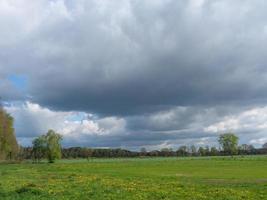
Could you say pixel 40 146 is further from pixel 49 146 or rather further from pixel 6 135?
pixel 6 135

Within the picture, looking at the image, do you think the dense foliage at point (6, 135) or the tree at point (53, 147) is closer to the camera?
the dense foliage at point (6, 135)

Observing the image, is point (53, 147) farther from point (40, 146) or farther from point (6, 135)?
point (6, 135)

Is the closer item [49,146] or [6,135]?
[6,135]

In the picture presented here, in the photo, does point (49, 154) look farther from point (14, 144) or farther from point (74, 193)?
point (74, 193)

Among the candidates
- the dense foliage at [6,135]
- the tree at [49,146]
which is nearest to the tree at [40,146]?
the tree at [49,146]

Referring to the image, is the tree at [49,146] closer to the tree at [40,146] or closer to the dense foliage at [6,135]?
the tree at [40,146]

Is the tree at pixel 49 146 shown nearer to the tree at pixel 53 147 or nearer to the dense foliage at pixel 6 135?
the tree at pixel 53 147

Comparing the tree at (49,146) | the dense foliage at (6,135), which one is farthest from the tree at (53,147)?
the dense foliage at (6,135)

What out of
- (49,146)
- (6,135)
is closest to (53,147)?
(49,146)

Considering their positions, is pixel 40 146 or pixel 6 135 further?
pixel 40 146

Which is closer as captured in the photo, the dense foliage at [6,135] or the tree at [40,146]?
the dense foliage at [6,135]

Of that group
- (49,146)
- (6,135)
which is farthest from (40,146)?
(6,135)

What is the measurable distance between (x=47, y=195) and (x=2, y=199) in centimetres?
283

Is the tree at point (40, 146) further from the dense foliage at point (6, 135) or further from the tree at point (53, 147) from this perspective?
the dense foliage at point (6, 135)
